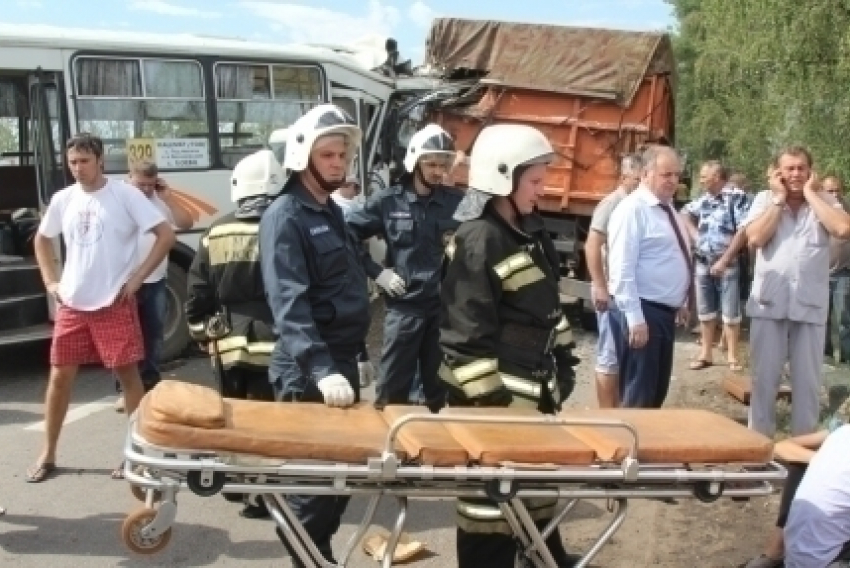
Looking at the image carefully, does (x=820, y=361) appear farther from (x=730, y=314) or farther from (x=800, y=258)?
(x=730, y=314)

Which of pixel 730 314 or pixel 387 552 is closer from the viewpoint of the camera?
pixel 387 552

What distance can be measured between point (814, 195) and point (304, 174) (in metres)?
3.07

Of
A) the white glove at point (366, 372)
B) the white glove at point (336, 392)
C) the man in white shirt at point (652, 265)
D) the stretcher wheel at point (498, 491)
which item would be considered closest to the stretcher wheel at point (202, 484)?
the white glove at point (336, 392)

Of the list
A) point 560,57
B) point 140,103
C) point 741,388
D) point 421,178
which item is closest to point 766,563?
point 421,178

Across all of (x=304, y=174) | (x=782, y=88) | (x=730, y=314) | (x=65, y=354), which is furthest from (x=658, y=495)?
(x=782, y=88)

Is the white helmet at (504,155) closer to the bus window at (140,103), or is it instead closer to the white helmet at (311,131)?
the white helmet at (311,131)

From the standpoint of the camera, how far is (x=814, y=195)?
5570 mm

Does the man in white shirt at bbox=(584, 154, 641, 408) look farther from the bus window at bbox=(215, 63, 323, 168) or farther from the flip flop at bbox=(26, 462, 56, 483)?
the bus window at bbox=(215, 63, 323, 168)

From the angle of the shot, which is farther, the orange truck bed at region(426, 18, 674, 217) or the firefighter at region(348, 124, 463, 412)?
the orange truck bed at region(426, 18, 674, 217)

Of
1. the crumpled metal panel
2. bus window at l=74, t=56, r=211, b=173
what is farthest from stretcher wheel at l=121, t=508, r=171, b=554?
the crumpled metal panel

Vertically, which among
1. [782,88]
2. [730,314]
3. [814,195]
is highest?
[782,88]

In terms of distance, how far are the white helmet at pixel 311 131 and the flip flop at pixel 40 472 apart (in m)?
2.92

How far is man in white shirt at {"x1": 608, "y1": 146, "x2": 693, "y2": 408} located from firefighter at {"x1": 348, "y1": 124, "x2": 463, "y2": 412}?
0.94m

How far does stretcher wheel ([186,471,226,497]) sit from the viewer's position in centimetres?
282
